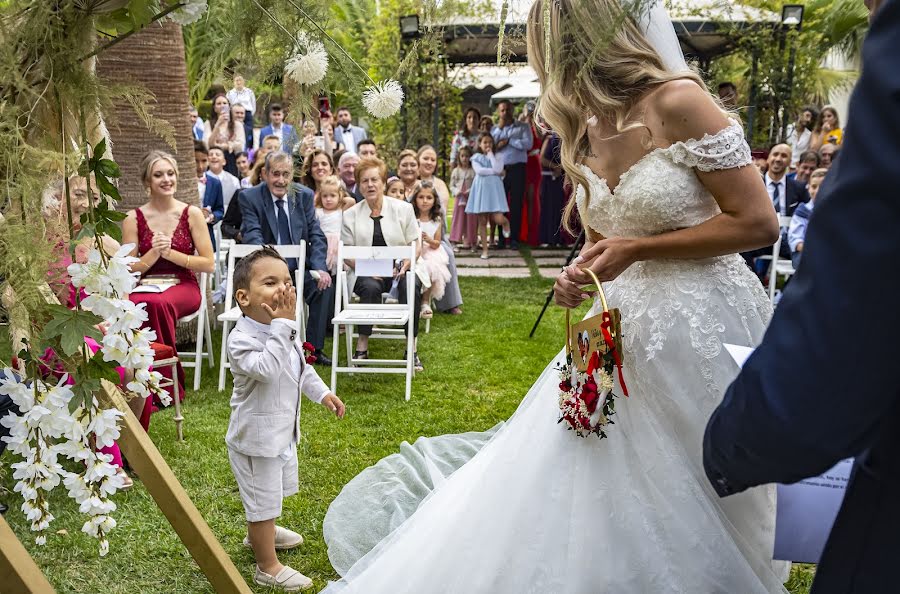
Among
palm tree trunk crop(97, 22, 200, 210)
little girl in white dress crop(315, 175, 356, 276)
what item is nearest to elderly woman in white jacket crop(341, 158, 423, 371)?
little girl in white dress crop(315, 175, 356, 276)

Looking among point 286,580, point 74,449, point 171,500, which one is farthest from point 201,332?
point 74,449

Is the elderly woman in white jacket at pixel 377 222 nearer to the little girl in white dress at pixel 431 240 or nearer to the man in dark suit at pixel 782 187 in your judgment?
the little girl in white dress at pixel 431 240

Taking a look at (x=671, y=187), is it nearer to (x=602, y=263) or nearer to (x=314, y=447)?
(x=602, y=263)

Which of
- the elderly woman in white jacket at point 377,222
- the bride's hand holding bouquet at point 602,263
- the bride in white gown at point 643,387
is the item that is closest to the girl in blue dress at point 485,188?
the elderly woman in white jacket at point 377,222

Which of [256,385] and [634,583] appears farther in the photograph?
[256,385]

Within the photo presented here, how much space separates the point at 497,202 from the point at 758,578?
11.6 meters

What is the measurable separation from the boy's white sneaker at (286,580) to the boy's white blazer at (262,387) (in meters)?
0.51

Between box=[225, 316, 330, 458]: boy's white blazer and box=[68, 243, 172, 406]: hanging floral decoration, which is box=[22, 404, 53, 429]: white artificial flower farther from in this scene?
box=[225, 316, 330, 458]: boy's white blazer

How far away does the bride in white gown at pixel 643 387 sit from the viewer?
98.0 inches

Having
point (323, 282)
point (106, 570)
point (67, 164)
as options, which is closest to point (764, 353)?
point (67, 164)

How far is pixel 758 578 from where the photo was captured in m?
2.45

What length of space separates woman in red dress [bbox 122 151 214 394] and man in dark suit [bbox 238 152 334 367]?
68 centimetres

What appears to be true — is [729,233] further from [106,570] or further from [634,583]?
[106,570]

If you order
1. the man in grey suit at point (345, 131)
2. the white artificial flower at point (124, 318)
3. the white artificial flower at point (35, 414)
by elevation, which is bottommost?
the white artificial flower at point (35, 414)
